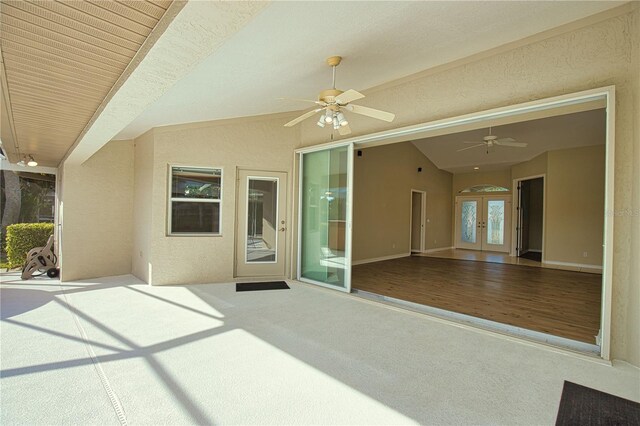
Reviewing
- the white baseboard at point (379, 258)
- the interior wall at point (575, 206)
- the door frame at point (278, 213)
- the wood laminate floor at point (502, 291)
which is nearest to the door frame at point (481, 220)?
the interior wall at point (575, 206)

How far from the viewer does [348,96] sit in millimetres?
3176

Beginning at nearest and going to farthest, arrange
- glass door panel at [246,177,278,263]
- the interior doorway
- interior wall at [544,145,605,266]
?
glass door panel at [246,177,278,263] < interior wall at [544,145,605,266] < the interior doorway

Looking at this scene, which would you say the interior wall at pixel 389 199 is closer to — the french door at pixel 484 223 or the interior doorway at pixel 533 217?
the french door at pixel 484 223

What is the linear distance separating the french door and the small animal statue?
1212 cm

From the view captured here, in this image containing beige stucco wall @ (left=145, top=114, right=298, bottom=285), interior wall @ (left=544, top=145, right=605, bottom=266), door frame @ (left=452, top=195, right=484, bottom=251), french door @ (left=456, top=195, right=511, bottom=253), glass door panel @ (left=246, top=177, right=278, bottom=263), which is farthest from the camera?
door frame @ (left=452, top=195, right=484, bottom=251)

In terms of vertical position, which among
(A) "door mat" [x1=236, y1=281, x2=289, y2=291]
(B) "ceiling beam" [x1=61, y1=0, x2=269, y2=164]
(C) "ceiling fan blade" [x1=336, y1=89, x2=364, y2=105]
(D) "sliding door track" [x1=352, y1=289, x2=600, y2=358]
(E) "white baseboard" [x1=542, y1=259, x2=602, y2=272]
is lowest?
(A) "door mat" [x1=236, y1=281, x2=289, y2=291]

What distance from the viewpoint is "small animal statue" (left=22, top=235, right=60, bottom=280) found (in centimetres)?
581

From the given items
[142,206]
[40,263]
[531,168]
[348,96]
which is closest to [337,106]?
[348,96]

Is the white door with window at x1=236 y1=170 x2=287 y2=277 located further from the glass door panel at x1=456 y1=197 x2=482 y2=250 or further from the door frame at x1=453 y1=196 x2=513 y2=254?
the glass door panel at x1=456 y1=197 x2=482 y2=250

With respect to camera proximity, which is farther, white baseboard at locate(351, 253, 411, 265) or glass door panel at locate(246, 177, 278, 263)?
white baseboard at locate(351, 253, 411, 265)

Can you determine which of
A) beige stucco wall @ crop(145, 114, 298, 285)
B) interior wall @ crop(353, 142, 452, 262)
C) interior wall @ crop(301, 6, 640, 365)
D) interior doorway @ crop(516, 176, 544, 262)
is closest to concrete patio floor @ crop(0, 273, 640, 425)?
interior wall @ crop(301, 6, 640, 365)

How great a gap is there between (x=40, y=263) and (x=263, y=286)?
4.61 meters

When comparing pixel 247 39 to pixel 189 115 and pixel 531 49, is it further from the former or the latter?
pixel 531 49

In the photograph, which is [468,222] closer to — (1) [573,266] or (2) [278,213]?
(1) [573,266]
